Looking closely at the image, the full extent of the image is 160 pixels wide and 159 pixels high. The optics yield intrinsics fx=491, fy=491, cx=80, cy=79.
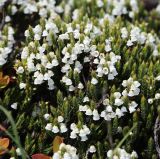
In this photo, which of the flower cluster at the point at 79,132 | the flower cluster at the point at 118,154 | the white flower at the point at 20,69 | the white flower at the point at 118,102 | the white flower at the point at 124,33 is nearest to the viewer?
the flower cluster at the point at 118,154

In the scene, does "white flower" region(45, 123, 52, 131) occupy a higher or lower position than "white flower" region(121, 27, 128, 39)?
lower

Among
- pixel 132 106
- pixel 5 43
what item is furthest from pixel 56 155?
pixel 5 43

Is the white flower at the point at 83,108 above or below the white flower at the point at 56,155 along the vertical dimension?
above

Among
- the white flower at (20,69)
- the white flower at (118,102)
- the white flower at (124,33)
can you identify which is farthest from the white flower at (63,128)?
the white flower at (124,33)

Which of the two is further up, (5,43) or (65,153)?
(5,43)

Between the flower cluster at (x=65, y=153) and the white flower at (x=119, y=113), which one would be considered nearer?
the flower cluster at (x=65, y=153)

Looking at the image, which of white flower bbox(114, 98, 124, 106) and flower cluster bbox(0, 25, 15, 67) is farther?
flower cluster bbox(0, 25, 15, 67)

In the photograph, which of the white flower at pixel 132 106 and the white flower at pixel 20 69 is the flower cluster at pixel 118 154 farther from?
the white flower at pixel 20 69

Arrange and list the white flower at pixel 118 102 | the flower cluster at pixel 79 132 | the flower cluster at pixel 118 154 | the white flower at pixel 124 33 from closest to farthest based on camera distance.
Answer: the flower cluster at pixel 118 154, the flower cluster at pixel 79 132, the white flower at pixel 118 102, the white flower at pixel 124 33

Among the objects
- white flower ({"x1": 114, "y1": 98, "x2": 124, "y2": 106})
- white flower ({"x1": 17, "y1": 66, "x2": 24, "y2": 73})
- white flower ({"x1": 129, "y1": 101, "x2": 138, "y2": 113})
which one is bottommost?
white flower ({"x1": 129, "y1": 101, "x2": 138, "y2": 113})

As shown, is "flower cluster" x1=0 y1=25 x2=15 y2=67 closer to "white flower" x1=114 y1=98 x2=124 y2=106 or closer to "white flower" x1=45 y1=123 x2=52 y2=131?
"white flower" x1=45 y1=123 x2=52 y2=131

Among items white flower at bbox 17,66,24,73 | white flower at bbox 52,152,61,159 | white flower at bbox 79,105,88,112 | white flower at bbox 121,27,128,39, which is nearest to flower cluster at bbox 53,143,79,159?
white flower at bbox 52,152,61,159

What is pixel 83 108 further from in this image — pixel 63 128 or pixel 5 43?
pixel 5 43
